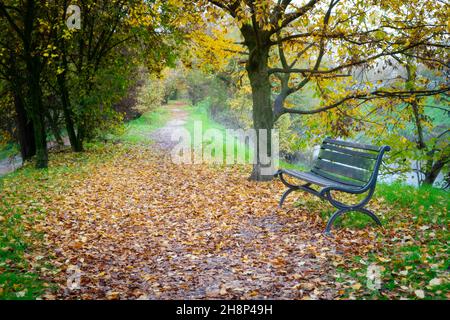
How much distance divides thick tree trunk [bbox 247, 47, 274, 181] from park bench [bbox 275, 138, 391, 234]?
248cm

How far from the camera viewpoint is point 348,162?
6152 mm

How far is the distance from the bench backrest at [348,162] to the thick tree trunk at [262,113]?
2576 mm

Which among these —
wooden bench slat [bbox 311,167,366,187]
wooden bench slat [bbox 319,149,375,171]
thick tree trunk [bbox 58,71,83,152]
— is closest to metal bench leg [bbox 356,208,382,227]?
wooden bench slat [bbox 311,167,366,187]

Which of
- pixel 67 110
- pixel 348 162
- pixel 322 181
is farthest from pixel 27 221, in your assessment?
pixel 67 110

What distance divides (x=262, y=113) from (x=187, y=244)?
4.75m

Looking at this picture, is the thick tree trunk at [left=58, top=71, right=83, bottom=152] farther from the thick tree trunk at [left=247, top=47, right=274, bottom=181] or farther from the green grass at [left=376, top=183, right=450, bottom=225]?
the green grass at [left=376, top=183, right=450, bottom=225]

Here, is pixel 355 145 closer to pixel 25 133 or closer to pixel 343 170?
pixel 343 170

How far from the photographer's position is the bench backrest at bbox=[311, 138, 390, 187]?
18.3 feet

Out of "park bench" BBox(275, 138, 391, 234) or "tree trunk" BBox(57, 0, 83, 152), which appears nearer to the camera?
"park bench" BBox(275, 138, 391, 234)

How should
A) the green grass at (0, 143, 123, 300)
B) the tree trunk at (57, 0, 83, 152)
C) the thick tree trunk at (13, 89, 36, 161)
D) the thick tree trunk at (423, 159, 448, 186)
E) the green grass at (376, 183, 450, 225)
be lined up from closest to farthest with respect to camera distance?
the green grass at (0, 143, 123, 300)
the green grass at (376, 183, 450, 225)
the thick tree trunk at (423, 159, 448, 186)
the tree trunk at (57, 0, 83, 152)
the thick tree trunk at (13, 89, 36, 161)

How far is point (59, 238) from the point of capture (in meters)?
5.86

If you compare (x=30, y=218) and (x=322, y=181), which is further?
(x=30, y=218)
